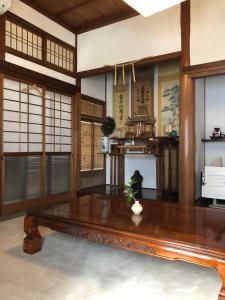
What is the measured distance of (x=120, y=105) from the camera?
230 inches

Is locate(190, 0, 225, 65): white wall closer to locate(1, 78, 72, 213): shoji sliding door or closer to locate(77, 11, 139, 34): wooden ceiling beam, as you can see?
locate(77, 11, 139, 34): wooden ceiling beam

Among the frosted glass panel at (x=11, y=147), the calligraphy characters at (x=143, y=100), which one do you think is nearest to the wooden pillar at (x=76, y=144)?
the frosted glass panel at (x=11, y=147)

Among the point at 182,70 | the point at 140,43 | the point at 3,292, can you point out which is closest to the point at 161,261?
the point at 3,292

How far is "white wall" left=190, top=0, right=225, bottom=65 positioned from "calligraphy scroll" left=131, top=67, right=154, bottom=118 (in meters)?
1.76

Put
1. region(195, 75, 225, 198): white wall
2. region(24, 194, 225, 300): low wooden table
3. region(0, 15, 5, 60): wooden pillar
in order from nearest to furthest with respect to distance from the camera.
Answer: region(24, 194, 225, 300): low wooden table, region(0, 15, 5, 60): wooden pillar, region(195, 75, 225, 198): white wall

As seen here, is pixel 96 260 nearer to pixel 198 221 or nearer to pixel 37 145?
pixel 198 221

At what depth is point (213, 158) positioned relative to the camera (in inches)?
197

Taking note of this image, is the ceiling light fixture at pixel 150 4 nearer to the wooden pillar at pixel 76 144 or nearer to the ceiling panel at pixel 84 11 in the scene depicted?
the ceiling panel at pixel 84 11

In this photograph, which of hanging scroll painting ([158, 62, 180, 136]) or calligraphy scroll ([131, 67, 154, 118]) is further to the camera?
calligraphy scroll ([131, 67, 154, 118])

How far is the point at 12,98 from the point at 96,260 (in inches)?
108

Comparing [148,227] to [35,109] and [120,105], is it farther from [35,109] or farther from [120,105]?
[120,105]

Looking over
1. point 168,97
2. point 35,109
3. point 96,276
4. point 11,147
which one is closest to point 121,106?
point 168,97

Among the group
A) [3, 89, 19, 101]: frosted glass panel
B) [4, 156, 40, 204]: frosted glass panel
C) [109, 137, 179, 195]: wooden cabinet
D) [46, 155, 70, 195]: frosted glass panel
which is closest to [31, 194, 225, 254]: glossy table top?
[4, 156, 40, 204]: frosted glass panel

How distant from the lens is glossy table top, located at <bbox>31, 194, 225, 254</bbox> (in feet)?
5.79
